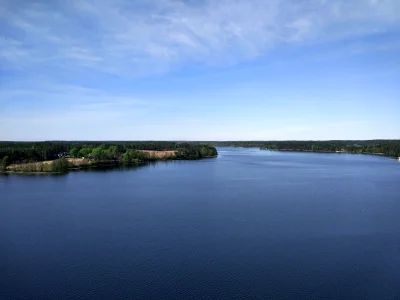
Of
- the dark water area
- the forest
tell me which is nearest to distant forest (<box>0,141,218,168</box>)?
the forest

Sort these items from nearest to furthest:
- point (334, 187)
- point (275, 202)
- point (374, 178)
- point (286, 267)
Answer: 1. point (286, 267)
2. point (275, 202)
3. point (334, 187)
4. point (374, 178)

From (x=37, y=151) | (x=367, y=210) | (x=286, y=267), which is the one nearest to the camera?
(x=286, y=267)

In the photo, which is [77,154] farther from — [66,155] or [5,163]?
[5,163]

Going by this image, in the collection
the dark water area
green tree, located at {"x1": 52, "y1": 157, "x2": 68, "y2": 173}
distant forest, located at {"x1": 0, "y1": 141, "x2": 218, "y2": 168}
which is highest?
distant forest, located at {"x1": 0, "y1": 141, "x2": 218, "y2": 168}

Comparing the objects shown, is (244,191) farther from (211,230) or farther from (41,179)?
(41,179)

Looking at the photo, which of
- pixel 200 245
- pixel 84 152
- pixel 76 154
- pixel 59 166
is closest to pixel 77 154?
pixel 76 154

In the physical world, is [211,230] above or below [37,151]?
below

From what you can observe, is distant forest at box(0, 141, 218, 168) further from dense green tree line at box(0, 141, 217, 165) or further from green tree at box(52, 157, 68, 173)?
Answer: green tree at box(52, 157, 68, 173)

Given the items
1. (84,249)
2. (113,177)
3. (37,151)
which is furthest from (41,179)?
(84,249)

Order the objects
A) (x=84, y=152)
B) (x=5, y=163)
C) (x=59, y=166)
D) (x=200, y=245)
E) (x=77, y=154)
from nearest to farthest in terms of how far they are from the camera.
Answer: (x=200, y=245) < (x=59, y=166) < (x=5, y=163) < (x=84, y=152) < (x=77, y=154)
